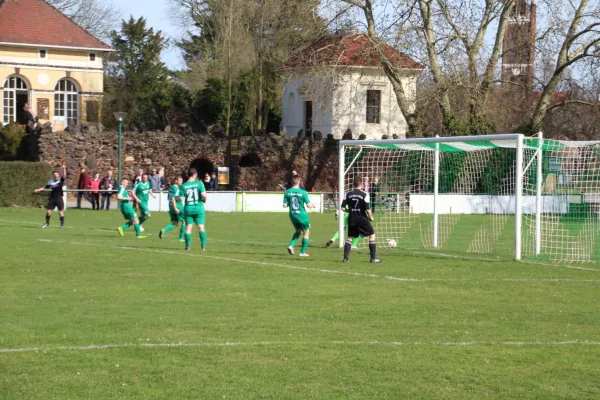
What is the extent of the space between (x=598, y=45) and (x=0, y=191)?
26.2 m

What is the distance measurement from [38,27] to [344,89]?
18.5 m

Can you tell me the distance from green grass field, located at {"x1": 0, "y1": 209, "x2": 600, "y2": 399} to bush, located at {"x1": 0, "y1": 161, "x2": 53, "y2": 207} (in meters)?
20.9

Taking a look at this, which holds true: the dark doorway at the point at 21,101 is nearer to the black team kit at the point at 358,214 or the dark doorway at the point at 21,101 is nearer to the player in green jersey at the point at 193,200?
the player in green jersey at the point at 193,200

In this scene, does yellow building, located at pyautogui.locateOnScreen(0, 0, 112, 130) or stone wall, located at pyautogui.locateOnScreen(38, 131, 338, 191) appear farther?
yellow building, located at pyautogui.locateOnScreen(0, 0, 112, 130)

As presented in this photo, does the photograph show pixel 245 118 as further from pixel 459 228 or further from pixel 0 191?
pixel 459 228

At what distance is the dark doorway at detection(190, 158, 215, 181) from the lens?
→ 2104 inches

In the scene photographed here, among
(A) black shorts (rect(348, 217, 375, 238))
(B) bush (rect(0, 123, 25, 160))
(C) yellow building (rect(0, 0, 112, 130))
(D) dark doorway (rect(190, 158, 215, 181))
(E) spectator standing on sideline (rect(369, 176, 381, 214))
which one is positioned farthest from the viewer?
(C) yellow building (rect(0, 0, 112, 130))

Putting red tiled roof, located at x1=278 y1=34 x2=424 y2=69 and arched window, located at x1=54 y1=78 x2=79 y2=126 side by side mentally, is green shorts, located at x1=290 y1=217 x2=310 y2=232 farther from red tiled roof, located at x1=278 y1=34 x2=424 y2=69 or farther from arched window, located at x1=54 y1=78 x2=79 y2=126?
arched window, located at x1=54 y1=78 x2=79 y2=126

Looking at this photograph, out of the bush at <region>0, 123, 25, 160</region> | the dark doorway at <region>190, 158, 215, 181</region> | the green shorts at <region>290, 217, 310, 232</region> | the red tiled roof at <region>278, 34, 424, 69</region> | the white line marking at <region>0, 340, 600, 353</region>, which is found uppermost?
the red tiled roof at <region>278, 34, 424, 69</region>

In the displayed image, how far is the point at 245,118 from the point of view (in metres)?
59.4

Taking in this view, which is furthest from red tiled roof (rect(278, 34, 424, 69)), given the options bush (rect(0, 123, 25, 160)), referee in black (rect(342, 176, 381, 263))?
referee in black (rect(342, 176, 381, 263))

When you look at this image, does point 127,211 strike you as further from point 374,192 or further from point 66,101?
point 66,101

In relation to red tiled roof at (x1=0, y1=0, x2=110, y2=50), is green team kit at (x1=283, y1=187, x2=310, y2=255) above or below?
below

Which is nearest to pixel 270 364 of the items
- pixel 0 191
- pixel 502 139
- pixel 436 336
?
pixel 436 336
